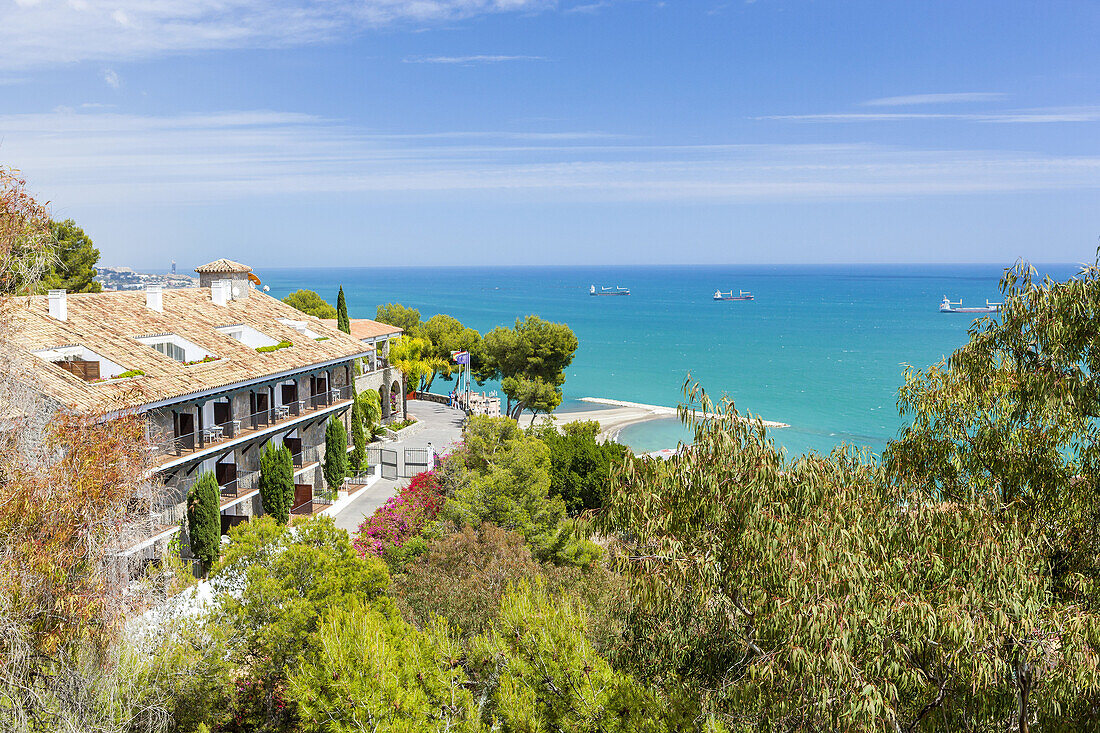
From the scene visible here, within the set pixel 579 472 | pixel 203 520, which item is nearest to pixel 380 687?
pixel 203 520

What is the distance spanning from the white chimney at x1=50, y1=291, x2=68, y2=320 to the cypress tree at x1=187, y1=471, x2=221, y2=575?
7.27 m

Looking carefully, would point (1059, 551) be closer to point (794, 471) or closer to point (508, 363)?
point (794, 471)

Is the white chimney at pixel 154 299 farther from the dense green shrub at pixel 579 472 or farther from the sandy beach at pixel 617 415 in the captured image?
the sandy beach at pixel 617 415

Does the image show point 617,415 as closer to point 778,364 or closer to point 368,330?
point 368,330

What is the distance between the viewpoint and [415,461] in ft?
124

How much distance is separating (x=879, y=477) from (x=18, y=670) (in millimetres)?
11285

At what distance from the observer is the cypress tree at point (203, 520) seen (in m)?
24.1

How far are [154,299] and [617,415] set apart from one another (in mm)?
48314

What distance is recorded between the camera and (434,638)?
39.4 ft

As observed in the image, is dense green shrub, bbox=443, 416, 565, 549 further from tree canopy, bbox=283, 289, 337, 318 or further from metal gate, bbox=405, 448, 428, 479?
tree canopy, bbox=283, 289, 337, 318

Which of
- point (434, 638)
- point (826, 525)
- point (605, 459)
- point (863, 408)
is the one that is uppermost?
point (826, 525)

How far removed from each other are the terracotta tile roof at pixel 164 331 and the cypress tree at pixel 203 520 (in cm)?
276

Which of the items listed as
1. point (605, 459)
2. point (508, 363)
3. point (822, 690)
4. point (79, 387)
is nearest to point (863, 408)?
point (508, 363)

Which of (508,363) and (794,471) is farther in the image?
(508,363)
